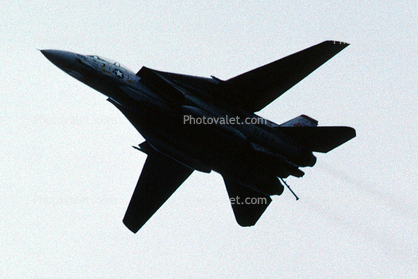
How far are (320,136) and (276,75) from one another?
145 inches

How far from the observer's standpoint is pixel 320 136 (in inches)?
1030

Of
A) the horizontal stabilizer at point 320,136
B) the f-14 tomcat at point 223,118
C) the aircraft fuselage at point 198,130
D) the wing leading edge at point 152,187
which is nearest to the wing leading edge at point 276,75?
the f-14 tomcat at point 223,118

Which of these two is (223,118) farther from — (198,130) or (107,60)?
(107,60)

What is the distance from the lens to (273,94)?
26750 millimetres

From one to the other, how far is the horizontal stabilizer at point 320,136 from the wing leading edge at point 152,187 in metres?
6.90

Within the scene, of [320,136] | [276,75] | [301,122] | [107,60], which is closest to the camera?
[107,60]

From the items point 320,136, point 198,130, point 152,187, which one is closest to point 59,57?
point 198,130

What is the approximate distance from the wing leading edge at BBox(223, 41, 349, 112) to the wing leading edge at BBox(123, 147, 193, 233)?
20.5 ft

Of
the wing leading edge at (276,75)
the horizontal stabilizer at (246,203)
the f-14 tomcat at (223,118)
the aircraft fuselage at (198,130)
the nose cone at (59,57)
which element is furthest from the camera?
the horizontal stabilizer at (246,203)

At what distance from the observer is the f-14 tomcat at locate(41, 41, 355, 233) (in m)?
24.7

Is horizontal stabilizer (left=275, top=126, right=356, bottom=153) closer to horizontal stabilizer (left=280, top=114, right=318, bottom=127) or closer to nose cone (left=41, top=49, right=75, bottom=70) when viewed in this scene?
horizontal stabilizer (left=280, top=114, right=318, bottom=127)

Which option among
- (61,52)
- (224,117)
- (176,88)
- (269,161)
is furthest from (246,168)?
(61,52)

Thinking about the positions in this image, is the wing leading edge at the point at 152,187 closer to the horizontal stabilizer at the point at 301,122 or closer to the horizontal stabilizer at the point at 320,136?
the horizontal stabilizer at the point at 301,122

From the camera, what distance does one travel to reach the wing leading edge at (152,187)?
30.4 m
